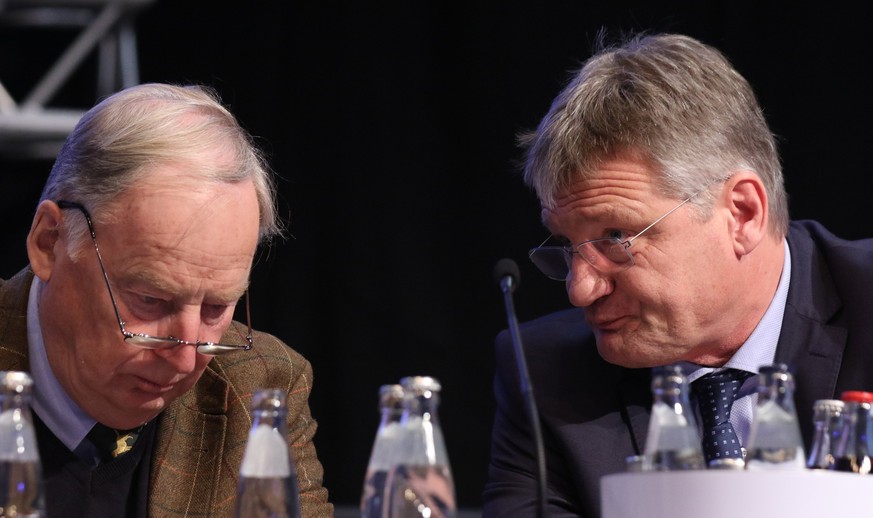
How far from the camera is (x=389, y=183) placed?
10.5 ft

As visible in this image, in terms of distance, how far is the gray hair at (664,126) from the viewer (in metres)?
2.16

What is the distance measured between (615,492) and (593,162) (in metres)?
0.92

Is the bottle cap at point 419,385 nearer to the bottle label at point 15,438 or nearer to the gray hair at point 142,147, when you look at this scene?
the bottle label at point 15,438

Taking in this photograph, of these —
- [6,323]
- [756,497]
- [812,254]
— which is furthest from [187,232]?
[812,254]

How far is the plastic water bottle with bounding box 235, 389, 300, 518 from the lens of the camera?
4.33 feet

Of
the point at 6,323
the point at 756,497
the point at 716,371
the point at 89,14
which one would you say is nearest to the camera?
the point at 756,497

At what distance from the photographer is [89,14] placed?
305 centimetres

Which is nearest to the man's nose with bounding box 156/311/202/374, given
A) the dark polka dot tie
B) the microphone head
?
the microphone head

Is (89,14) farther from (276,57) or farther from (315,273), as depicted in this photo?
(315,273)

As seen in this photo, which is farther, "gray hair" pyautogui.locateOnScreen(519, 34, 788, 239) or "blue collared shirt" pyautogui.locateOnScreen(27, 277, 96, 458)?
"gray hair" pyautogui.locateOnScreen(519, 34, 788, 239)

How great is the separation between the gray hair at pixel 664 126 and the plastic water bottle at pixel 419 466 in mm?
928

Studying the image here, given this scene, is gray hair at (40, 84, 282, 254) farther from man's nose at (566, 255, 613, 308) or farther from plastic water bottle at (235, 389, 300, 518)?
plastic water bottle at (235, 389, 300, 518)

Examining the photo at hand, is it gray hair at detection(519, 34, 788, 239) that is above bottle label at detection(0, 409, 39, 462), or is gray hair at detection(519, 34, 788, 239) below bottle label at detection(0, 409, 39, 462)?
above

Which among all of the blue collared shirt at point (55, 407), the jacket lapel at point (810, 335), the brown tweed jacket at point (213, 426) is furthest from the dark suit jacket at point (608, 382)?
the blue collared shirt at point (55, 407)
